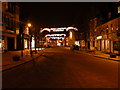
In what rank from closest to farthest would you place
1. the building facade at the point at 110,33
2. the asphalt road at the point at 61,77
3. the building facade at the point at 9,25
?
the asphalt road at the point at 61,77 → the building facade at the point at 110,33 → the building facade at the point at 9,25

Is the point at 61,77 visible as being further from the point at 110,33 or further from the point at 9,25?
the point at 9,25

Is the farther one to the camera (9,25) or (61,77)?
(9,25)

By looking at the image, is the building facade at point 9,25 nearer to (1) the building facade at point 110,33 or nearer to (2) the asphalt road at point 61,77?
(1) the building facade at point 110,33

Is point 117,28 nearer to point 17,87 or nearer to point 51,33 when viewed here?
point 17,87

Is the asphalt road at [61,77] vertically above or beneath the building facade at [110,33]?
beneath

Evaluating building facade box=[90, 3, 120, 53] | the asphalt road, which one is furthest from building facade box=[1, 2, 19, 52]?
the asphalt road

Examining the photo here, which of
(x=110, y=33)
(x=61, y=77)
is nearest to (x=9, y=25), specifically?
(x=110, y=33)

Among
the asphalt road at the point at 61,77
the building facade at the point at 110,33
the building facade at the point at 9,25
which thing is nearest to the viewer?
the asphalt road at the point at 61,77

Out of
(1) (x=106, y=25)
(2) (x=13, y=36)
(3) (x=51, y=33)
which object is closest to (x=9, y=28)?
(2) (x=13, y=36)

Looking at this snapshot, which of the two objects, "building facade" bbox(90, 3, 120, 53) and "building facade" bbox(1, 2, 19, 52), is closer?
"building facade" bbox(90, 3, 120, 53)

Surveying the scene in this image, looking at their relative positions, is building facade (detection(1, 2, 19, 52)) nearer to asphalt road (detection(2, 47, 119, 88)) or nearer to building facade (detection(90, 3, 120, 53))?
building facade (detection(90, 3, 120, 53))

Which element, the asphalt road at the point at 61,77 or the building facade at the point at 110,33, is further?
the building facade at the point at 110,33

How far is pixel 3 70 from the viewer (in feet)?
35.6

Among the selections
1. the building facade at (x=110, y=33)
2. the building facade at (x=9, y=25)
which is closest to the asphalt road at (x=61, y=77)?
the building facade at (x=110, y=33)
